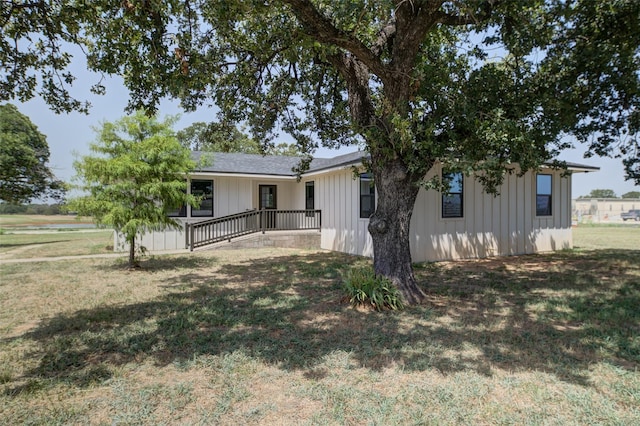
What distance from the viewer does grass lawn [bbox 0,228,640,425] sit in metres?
2.98

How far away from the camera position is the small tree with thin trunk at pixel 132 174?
29.7ft

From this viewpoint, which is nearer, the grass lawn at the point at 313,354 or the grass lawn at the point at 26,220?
the grass lawn at the point at 313,354

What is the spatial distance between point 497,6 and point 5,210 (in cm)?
3216

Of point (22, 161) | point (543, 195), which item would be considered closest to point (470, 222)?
point (543, 195)

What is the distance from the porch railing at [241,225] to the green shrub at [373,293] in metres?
8.69

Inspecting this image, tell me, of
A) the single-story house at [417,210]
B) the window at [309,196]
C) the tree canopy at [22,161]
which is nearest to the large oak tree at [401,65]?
the single-story house at [417,210]

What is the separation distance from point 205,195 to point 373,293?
34.9ft

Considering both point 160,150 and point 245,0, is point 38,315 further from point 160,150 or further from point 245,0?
point 245,0

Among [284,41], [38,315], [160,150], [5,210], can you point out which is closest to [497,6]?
[284,41]

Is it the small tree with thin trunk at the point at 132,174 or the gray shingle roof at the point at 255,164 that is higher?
the gray shingle roof at the point at 255,164

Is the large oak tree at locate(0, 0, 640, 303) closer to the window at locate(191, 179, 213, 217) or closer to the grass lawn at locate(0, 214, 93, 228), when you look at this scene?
the window at locate(191, 179, 213, 217)

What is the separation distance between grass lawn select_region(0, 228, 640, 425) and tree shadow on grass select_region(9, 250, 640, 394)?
0.03 m

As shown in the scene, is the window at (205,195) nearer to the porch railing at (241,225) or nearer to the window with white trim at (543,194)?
the porch railing at (241,225)

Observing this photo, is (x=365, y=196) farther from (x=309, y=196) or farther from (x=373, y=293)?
(x=373, y=293)
